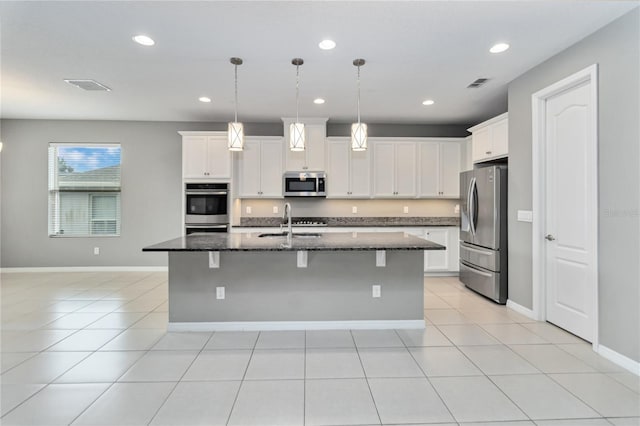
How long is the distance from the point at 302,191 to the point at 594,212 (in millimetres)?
3808

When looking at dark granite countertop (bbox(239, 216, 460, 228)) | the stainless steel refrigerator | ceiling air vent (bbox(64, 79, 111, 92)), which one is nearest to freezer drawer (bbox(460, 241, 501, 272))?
the stainless steel refrigerator

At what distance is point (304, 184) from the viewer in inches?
214

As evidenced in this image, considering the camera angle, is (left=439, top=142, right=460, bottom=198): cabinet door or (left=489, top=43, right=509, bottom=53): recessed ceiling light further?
(left=439, top=142, right=460, bottom=198): cabinet door

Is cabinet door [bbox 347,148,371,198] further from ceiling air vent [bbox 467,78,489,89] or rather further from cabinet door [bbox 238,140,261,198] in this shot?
ceiling air vent [bbox 467,78,489,89]

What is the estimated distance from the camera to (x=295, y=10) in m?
2.46

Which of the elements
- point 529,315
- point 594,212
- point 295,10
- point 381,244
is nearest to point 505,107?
point 594,212

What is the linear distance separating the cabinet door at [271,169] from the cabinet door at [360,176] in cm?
123

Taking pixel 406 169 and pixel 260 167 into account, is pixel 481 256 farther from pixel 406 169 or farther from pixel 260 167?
pixel 260 167

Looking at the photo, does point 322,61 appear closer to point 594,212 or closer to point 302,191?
point 302,191

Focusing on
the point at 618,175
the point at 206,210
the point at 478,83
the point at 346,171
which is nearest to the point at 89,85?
the point at 206,210

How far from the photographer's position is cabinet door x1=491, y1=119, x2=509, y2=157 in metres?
4.02

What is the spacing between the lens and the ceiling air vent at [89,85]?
12.8 feet

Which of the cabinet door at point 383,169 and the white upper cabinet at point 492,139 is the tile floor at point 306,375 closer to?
the white upper cabinet at point 492,139

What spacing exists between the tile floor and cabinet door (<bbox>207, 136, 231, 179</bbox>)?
8.10ft
